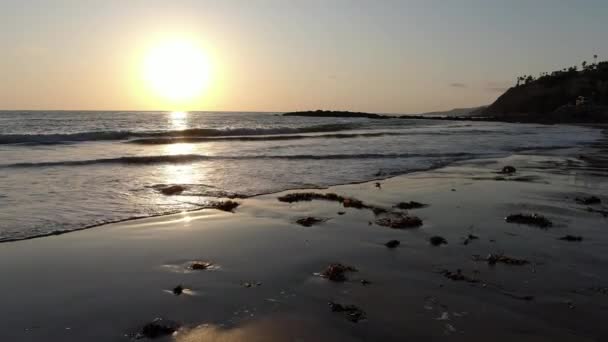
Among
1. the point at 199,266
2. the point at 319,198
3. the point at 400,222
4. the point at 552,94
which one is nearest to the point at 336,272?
the point at 199,266

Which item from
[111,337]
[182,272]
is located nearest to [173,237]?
[182,272]

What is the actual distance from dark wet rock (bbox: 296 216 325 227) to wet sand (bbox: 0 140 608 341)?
18 centimetres

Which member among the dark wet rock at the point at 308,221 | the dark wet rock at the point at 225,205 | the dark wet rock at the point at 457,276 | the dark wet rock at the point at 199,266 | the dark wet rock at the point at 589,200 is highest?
the dark wet rock at the point at 589,200

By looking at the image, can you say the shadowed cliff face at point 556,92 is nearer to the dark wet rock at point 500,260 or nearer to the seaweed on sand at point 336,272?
the dark wet rock at point 500,260

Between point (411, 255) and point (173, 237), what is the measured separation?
4547 mm

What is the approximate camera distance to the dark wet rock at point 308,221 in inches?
395

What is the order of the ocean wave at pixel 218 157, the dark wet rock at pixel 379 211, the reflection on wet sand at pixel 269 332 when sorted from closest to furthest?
1. the reflection on wet sand at pixel 269 332
2. the dark wet rock at pixel 379 211
3. the ocean wave at pixel 218 157

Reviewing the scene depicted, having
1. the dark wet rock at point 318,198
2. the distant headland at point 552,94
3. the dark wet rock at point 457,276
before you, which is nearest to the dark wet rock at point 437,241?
the dark wet rock at point 457,276

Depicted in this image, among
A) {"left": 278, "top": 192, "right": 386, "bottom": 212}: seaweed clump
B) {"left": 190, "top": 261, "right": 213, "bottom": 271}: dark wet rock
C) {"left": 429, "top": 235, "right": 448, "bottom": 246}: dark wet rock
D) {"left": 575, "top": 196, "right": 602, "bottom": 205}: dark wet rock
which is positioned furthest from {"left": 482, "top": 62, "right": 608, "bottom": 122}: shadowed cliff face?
{"left": 190, "top": 261, "right": 213, "bottom": 271}: dark wet rock

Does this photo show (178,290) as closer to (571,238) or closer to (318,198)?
(571,238)

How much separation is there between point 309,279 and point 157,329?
2.33 meters

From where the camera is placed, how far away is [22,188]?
47.6ft

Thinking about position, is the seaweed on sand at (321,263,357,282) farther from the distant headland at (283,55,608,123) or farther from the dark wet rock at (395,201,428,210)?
the distant headland at (283,55,608,123)

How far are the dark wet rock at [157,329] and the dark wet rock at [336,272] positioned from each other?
2.35 metres
